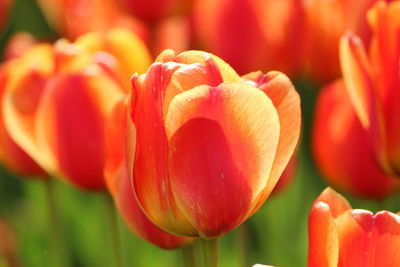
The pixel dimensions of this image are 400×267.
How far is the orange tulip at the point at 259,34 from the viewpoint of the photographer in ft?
4.58

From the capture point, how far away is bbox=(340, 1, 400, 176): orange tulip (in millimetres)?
931

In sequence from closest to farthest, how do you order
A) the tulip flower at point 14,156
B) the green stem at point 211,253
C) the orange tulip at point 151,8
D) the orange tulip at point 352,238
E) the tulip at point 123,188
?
the orange tulip at point 352,238 < the green stem at point 211,253 < the tulip at point 123,188 < the tulip flower at point 14,156 < the orange tulip at point 151,8

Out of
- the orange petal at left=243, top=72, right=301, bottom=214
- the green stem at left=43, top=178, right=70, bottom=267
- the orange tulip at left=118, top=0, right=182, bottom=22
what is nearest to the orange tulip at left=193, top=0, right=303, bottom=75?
the orange tulip at left=118, top=0, right=182, bottom=22

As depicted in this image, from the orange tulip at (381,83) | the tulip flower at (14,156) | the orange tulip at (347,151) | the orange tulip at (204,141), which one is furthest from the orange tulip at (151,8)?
the orange tulip at (204,141)

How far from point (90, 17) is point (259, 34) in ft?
1.32

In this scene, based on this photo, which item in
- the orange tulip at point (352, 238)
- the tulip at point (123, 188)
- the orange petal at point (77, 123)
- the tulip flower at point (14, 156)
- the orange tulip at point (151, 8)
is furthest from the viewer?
the orange tulip at point (151, 8)

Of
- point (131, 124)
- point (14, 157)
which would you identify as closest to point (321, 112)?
point (14, 157)

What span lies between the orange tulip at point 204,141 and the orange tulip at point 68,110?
12.4 inches

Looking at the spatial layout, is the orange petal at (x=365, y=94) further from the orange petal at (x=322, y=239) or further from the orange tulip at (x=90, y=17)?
the orange tulip at (x=90, y=17)

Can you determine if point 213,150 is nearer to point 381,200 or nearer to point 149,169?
point 149,169

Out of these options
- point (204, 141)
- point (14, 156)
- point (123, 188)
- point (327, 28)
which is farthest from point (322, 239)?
point (327, 28)

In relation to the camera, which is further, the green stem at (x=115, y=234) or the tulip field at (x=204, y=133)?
the green stem at (x=115, y=234)

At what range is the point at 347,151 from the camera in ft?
3.85

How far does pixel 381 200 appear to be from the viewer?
1.21 m
